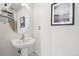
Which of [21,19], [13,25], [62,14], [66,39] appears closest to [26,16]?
[21,19]

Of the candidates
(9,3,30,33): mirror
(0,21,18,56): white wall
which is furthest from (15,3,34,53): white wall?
(0,21,18,56): white wall

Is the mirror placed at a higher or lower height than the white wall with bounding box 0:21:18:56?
higher

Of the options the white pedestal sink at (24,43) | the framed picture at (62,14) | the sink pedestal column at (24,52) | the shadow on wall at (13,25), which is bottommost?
the sink pedestal column at (24,52)

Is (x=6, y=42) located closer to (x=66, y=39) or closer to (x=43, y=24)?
(x=43, y=24)

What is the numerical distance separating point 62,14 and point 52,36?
0.31 metres

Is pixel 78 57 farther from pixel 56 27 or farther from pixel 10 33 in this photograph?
pixel 10 33

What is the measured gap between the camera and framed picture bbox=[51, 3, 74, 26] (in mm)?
1330

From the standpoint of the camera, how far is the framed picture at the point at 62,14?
4.36 ft

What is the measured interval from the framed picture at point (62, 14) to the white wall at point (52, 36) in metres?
0.05

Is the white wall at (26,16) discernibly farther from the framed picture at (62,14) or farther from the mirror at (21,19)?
the framed picture at (62,14)

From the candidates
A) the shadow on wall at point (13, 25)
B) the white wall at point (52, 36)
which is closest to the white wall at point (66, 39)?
the white wall at point (52, 36)

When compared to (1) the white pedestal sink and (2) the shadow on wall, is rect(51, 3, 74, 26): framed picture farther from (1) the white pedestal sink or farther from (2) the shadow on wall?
(2) the shadow on wall

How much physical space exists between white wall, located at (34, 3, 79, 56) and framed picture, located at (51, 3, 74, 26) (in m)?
0.05

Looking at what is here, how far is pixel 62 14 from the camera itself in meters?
1.35
